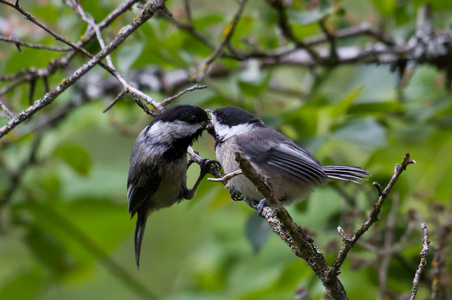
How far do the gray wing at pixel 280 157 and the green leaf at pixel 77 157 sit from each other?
4.60 feet

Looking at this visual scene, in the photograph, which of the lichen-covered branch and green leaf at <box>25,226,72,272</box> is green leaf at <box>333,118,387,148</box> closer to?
the lichen-covered branch

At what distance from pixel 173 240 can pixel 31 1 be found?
12.7ft

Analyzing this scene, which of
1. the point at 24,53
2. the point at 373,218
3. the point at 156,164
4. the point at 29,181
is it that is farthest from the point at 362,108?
the point at 29,181

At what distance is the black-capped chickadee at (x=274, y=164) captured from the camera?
7.39 ft

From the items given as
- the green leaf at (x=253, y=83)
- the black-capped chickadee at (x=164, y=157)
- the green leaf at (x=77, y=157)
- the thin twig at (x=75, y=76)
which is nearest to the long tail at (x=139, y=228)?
the black-capped chickadee at (x=164, y=157)

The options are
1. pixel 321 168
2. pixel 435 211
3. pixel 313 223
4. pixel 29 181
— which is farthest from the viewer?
pixel 29 181

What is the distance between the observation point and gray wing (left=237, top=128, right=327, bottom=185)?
7.47 feet

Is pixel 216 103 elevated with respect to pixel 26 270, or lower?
elevated

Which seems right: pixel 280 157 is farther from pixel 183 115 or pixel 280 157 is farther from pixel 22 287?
pixel 22 287

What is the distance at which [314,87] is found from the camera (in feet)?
12.0

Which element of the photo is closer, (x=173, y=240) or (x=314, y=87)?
(x=314, y=87)

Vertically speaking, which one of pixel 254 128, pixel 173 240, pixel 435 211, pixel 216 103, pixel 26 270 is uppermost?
pixel 173 240

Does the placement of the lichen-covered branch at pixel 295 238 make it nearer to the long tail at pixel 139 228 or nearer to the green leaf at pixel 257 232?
the green leaf at pixel 257 232

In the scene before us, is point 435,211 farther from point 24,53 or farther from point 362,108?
point 24,53
